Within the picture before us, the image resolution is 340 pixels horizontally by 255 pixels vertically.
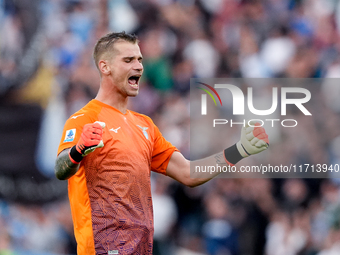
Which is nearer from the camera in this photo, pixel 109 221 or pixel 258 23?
pixel 109 221

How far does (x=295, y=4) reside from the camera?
23.1ft

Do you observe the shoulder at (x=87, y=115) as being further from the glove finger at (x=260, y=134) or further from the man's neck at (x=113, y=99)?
the glove finger at (x=260, y=134)

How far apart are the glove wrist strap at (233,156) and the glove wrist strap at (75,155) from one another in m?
1.30

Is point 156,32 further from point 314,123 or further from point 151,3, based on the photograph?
point 314,123

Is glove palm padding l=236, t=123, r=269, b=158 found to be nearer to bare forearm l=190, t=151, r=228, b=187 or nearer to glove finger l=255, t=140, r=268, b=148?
glove finger l=255, t=140, r=268, b=148

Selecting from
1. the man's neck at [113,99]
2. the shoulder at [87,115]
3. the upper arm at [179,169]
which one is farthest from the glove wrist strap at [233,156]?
the shoulder at [87,115]

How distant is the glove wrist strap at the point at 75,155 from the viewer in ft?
10.0

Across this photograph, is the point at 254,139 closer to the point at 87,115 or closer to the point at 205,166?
the point at 205,166

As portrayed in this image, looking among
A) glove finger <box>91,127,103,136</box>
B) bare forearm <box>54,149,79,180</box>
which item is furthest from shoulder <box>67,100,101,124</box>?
glove finger <box>91,127,103,136</box>

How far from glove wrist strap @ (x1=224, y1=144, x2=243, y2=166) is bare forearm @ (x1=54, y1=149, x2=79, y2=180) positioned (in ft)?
4.26

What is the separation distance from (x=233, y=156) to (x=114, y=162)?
3.35 feet

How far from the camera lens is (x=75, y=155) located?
10.1ft

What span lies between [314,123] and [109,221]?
433cm

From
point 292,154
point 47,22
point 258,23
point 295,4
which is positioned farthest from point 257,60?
point 47,22
